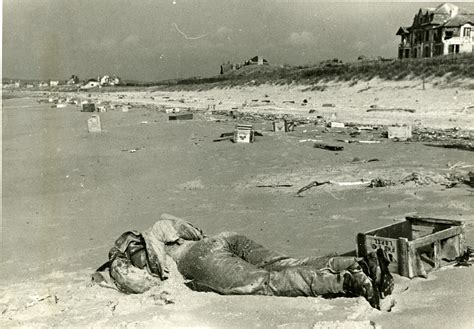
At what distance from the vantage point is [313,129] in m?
16.6

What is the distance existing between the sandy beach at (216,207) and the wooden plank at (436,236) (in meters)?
0.30

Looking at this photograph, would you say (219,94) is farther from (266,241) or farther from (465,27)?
(266,241)

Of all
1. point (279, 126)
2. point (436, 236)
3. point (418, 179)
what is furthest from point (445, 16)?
point (436, 236)

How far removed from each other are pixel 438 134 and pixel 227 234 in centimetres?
1068

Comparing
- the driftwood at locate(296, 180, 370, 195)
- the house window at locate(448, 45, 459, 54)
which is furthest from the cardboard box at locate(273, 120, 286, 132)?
the house window at locate(448, 45, 459, 54)

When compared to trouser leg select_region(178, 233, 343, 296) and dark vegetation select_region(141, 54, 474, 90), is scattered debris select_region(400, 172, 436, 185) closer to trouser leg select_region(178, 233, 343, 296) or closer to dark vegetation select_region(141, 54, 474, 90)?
trouser leg select_region(178, 233, 343, 296)

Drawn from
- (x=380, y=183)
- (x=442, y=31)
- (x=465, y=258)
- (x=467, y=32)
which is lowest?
(x=465, y=258)

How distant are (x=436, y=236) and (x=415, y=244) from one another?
0.42 meters

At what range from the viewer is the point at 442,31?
42875 millimetres

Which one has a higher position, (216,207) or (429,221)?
(429,221)

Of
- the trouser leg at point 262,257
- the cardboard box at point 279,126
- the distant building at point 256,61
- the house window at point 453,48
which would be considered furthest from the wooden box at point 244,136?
the distant building at point 256,61

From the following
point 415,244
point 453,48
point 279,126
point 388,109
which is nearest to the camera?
point 415,244

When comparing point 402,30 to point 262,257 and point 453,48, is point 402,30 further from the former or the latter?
point 262,257

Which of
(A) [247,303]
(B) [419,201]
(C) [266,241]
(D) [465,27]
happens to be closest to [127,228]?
(C) [266,241]
